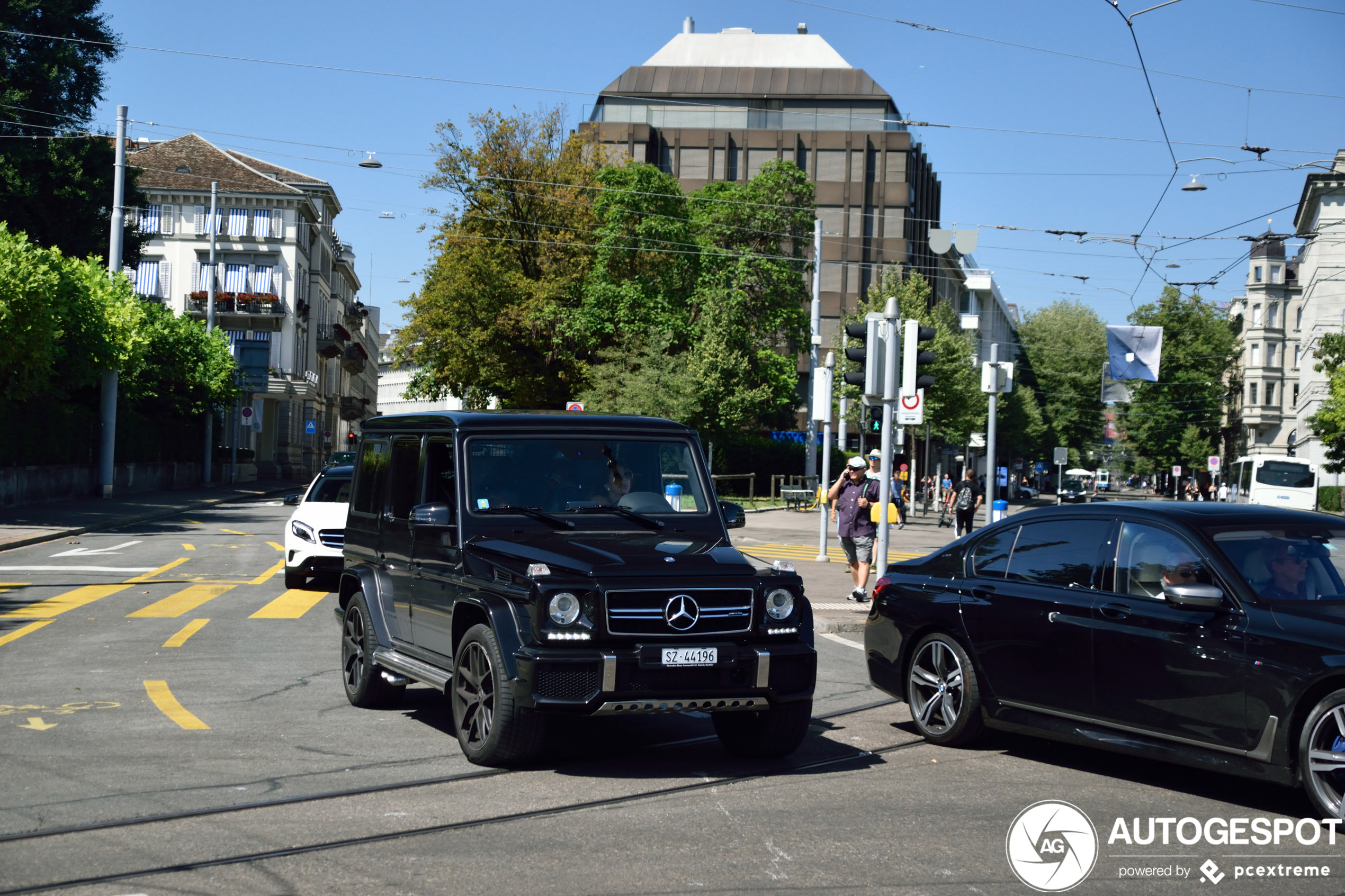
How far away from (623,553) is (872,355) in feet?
28.2

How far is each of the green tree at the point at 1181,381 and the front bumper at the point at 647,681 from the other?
81812 mm

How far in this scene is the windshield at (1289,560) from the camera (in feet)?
21.3

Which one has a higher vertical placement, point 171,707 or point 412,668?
point 412,668

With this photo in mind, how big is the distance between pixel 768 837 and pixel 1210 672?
7.59 ft

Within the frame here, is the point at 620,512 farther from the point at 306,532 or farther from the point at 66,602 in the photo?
the point at 306,532

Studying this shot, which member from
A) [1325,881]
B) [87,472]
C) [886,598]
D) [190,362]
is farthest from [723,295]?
[1325,881]

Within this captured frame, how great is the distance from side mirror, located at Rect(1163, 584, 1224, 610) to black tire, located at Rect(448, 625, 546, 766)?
3128 millimetres

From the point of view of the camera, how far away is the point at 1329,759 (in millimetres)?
5906

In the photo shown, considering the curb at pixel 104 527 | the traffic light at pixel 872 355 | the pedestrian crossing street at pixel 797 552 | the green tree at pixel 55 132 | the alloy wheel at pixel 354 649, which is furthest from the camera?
the green tree at pixel 55 132

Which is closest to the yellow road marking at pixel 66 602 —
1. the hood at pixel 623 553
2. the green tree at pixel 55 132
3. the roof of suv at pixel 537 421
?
the roof of suv at pixel 537 421

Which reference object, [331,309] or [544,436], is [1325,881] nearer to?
[544,436]

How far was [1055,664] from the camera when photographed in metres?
7.24

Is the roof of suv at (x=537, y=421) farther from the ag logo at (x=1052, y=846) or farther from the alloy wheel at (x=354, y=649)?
the ag logo at (x=1052, y=846)

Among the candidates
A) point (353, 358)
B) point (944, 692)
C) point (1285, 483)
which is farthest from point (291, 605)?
point (353, 358)
